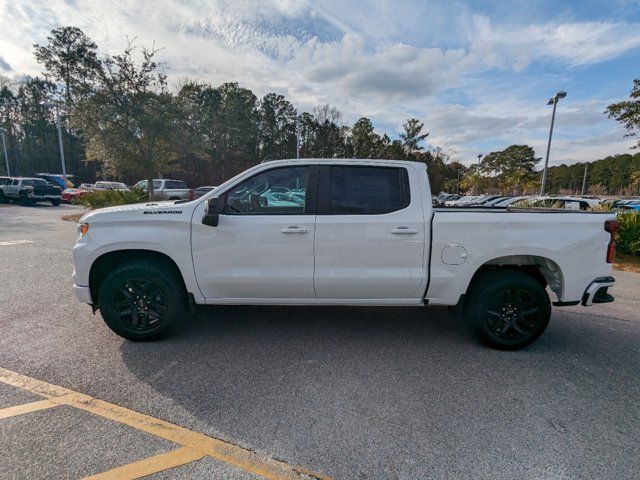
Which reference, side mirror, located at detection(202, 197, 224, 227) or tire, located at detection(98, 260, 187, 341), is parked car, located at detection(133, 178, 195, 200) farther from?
side mirror, located at detection(202, 197, 224, 227)

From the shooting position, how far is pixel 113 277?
11.4 feet

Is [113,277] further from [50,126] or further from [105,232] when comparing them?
[50,126]

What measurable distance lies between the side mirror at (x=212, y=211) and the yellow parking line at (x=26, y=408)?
185 cm

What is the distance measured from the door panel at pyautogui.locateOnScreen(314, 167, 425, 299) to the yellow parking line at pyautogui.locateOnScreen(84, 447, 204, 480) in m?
1.78

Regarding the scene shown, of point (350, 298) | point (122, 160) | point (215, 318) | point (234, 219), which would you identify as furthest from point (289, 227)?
point (122, 160)

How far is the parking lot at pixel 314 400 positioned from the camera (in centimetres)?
210

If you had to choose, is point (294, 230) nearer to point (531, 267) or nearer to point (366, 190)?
point (366, 190)

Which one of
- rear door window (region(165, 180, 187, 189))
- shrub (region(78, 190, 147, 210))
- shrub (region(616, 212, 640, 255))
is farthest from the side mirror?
rear door window (region(165, 180, 187, 189))

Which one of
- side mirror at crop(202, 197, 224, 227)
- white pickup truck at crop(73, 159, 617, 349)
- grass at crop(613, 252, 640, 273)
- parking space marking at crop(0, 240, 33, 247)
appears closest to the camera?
side mirror at crop(202, 197, 224, 227)

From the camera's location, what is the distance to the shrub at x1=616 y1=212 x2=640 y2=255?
8.34 m

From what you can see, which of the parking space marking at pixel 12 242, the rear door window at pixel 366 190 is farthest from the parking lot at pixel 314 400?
the parking space marking at pixel 12 242

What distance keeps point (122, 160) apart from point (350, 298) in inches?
630

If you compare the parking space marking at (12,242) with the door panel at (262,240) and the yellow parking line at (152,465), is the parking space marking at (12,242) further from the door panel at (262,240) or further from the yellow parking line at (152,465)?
the yellow parking line at (152,465)

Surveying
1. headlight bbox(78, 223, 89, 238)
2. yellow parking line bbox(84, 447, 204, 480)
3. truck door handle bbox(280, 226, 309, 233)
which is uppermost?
truck door handle bbox(280, 226, 309, 233)
